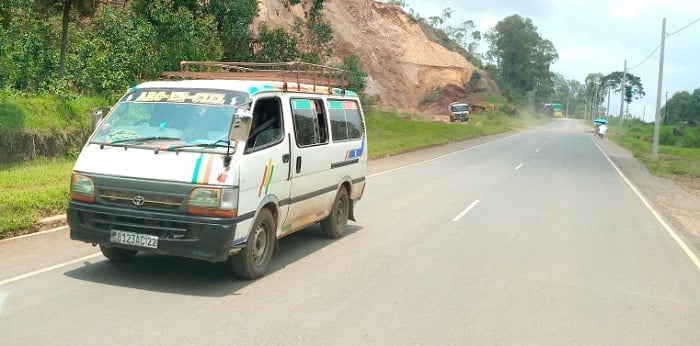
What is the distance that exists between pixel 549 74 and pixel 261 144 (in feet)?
454

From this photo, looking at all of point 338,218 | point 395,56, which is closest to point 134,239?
point 338,218

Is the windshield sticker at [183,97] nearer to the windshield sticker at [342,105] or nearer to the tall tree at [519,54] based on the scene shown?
the windshield sticker at [342,105]

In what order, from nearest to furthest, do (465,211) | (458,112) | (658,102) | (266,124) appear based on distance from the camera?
(266,124) → (465,211) → (658,102) → (458,112)

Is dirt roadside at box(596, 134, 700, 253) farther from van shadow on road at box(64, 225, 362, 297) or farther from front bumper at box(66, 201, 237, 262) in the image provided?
front bumper at box(66, 201, 237, 262)

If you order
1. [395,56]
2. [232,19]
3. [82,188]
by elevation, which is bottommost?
[82,188]

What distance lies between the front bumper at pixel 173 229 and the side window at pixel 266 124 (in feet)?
3.12

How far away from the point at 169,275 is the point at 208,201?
119 cm

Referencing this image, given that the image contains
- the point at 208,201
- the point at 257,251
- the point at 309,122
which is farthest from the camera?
the point at 309,122

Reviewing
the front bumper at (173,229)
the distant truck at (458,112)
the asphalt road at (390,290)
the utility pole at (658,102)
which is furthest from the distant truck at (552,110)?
the front bumper at (173,229)

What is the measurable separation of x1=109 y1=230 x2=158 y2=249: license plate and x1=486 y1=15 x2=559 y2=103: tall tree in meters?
121

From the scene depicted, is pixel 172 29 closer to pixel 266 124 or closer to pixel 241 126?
pixel 266 124

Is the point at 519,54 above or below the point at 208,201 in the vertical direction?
above

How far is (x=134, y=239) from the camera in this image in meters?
6.44

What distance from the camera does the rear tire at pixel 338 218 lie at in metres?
9.61
